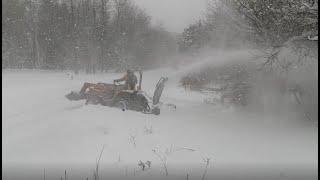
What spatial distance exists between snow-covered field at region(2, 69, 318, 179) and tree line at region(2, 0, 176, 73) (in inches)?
1119

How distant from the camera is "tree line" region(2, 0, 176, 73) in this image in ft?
143

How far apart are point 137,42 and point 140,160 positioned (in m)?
40.8

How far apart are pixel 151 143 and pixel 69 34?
3537 centimetres

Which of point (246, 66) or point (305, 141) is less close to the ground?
point (246, 66)

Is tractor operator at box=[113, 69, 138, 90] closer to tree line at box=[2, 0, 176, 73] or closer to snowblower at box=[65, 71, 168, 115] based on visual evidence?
snowblower at box=[65, 71, 168, 115]

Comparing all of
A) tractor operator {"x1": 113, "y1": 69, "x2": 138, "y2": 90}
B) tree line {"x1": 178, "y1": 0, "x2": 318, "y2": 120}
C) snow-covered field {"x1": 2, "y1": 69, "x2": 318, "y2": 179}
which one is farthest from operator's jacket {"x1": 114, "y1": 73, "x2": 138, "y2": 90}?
tree line {"x1": 178, "y1": 0, "x2": 318, "y2": 120}

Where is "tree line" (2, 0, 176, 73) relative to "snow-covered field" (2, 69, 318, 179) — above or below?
above

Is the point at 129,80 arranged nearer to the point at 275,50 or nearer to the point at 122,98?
the point at 122,98

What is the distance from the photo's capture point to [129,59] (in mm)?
47469

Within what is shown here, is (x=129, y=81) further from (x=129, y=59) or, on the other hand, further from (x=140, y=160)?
(x=129, y=59)

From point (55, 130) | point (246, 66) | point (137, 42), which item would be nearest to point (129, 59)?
point (137, 42)

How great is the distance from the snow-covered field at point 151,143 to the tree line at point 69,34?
28423 mm

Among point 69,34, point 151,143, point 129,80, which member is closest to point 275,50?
point 129,80

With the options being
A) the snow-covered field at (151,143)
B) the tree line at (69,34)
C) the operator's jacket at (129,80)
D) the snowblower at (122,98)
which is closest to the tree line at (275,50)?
the snow-covered field at (151,143)
